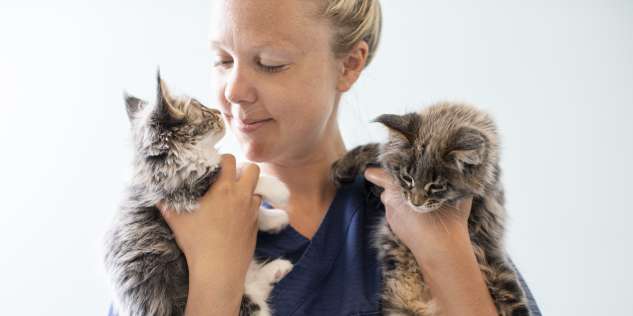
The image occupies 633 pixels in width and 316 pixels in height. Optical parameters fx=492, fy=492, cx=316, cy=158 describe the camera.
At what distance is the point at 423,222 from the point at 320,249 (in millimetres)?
354

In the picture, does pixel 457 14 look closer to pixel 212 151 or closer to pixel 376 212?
pixel 376 212

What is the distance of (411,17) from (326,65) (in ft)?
6.80

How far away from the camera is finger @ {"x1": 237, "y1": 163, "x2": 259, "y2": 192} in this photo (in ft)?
5.23

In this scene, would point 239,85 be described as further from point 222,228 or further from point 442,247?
point 442,247

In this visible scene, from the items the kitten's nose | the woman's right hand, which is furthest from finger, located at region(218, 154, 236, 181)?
the kitten's nose

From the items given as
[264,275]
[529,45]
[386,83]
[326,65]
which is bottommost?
[264,275]

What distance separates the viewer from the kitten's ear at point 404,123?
162 centimetres

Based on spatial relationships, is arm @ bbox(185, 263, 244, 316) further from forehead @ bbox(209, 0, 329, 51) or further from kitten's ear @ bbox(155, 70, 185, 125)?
forehead @ bbox(209, 0, 329, 51)

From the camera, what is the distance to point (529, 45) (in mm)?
3428

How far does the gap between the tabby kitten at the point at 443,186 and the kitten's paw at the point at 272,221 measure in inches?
13.0

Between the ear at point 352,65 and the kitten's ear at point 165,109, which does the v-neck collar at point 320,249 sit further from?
the kitten's ear at point 165,109

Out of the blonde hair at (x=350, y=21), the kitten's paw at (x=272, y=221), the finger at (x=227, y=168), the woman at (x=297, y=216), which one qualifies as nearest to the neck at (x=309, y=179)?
A: the woman at (x=297, y=216)

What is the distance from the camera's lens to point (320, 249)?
5.42ft

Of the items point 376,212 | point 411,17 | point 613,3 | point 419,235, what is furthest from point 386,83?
point 419,235
